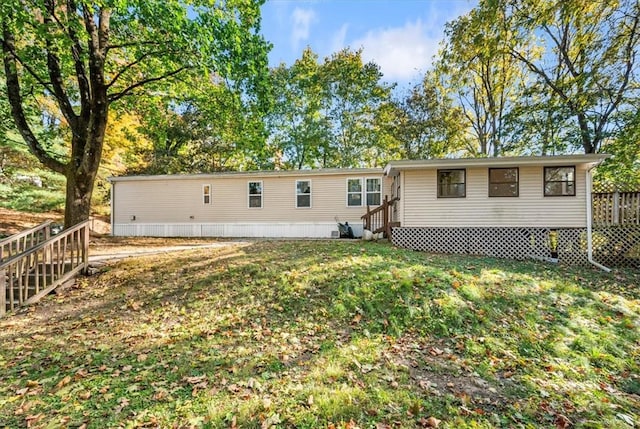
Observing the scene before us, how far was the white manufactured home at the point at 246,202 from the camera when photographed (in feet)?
46.7

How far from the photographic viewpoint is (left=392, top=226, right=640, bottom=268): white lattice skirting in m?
9.56

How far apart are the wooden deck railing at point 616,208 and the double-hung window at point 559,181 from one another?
769 millimetres

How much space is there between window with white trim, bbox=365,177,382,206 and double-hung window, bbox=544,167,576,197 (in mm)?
6072

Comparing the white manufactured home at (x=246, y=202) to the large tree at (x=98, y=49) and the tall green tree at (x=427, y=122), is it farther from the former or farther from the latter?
the tall green tree at (x=427, y=122)

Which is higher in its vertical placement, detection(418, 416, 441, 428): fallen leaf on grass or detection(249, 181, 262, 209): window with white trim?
detection(249, 181, 262, 209): window with white trim

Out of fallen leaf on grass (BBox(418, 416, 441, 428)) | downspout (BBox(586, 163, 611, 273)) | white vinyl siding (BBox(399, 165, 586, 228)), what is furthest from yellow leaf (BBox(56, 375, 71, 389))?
downspout (BBox(586, 163, 611, 273))

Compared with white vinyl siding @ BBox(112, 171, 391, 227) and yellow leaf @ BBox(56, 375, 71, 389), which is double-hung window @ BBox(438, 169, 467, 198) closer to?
white vinyl siding @ BBox(112, 171, 391, 227)

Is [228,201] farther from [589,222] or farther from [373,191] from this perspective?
[589,222]

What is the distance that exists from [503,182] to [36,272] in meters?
11.9

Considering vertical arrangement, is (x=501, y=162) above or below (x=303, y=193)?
above

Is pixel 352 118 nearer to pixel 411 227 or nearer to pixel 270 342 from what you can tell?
pixel 411 227

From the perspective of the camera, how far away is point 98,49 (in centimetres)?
696

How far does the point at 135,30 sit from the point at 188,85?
164cm

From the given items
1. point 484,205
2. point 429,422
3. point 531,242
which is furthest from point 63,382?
point 531,242
